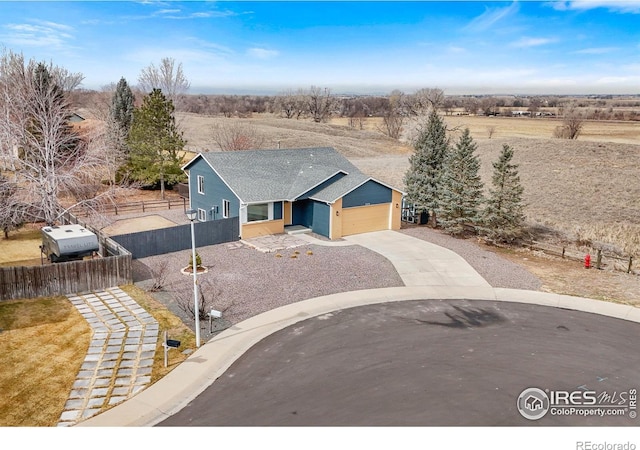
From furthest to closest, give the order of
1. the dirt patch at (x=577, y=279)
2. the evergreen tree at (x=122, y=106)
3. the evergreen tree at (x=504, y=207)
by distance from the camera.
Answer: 1. the evergreen tree at (x=122, y=106)
2. the evergreen tree at (x=504, y=207)
3. the dirt patch at (x=577, y=279)

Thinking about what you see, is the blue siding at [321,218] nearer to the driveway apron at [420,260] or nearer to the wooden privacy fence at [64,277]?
the driveway apron at [420,260]

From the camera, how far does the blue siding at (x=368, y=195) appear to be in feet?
91.0

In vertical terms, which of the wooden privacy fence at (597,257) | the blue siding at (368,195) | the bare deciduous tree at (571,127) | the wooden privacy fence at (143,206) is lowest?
the wooden privacy fence at (597,257)

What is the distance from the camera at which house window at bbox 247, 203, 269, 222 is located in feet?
88.5

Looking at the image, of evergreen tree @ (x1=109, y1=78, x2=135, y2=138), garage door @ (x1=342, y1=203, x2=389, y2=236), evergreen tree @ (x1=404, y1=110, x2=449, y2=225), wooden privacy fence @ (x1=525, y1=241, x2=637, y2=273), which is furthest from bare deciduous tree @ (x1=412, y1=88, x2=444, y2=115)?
wooden privacy fence @ (x1=525, y1=241, x2=637, y2=273)

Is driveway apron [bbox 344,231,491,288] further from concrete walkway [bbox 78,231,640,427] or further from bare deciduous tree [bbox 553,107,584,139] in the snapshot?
bare deciduous tree [bbox 553,107,584,139]

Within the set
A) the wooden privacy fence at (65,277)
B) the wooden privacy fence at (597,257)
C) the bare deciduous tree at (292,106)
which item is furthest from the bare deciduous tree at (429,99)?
the wooden privacy fence at (65,277)

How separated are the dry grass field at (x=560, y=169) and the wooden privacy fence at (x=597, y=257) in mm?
2270

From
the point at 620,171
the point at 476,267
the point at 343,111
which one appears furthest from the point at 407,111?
the point at 476,267

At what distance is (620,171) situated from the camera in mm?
45000

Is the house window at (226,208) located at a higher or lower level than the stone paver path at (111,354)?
higher

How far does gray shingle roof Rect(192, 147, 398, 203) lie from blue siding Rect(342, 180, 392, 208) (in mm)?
Result: 404

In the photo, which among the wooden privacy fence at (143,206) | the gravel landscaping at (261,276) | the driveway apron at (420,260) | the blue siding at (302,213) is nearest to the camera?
the gravel landscaping at (261,276)

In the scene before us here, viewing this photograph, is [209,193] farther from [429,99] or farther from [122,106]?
[429,99]
